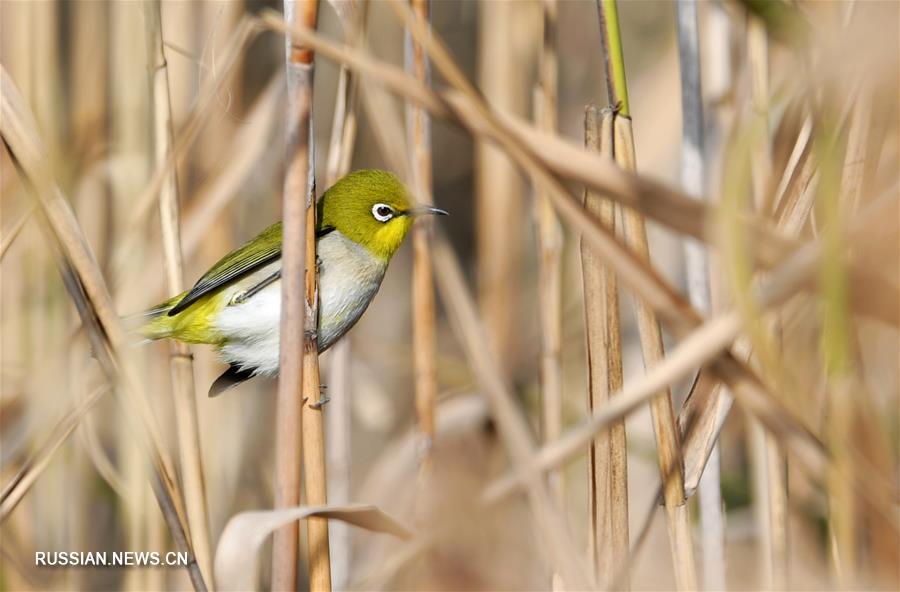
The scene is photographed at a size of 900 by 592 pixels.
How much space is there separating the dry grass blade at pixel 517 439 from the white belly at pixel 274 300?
1.16 meters

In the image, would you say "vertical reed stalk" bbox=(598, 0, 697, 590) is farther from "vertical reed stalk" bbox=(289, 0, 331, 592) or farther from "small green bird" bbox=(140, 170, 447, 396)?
"small green bird" bbox=(140, 170, 447, 396)

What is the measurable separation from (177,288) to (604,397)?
0.90 m

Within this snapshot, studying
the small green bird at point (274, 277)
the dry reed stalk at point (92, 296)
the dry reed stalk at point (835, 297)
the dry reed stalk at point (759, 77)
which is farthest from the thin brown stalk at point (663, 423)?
the small green bird at point (274, 277)

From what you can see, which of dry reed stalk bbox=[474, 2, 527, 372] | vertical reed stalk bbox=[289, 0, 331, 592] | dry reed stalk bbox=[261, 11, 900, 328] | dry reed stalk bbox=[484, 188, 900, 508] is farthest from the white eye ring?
dry reed stalk bbox=[484, 188, 900, 508]

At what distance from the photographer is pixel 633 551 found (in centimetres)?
151

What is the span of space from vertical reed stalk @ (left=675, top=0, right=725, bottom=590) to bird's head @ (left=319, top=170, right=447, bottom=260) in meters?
0.75

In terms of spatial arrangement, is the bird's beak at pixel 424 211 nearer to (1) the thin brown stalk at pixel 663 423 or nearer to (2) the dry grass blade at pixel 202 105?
(2) the dry grass blade at pixel 202 105

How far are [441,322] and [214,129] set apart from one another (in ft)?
6.19

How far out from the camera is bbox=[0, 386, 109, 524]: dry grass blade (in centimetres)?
162

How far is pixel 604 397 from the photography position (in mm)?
1464

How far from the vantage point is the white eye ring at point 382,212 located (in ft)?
8.07

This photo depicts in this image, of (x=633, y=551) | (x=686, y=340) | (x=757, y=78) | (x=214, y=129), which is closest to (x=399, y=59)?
(x=214, y=129)

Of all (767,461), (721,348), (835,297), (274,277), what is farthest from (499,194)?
(835,297)

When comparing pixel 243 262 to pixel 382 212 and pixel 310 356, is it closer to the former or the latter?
pixel 382 212
